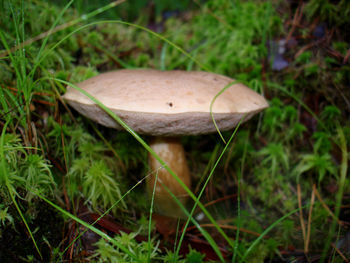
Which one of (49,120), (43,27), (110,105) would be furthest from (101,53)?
(110,105)

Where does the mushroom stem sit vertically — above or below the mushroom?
below

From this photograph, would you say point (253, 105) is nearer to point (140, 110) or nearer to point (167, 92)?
point (167, 92)

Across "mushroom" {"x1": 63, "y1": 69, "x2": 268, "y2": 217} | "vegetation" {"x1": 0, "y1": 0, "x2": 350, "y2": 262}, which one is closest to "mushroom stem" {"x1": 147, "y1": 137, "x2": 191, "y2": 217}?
"vegetation" {"x1": 0, "y1": 0, "x2": 350, "y2": 262}

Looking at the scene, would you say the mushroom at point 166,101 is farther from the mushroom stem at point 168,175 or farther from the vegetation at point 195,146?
the mushroom stem at point 168,175

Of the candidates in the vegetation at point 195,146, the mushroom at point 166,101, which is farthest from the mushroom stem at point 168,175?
the mushroom at point 166,101

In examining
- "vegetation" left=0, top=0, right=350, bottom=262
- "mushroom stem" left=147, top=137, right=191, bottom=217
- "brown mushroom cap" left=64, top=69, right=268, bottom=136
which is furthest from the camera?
"mushroom stem" left=147, top=137, right=191, bottom=217

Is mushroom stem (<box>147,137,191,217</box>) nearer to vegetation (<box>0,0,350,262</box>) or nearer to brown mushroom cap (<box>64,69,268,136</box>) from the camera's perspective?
vegetation (<box>0,0,350,262</box>)

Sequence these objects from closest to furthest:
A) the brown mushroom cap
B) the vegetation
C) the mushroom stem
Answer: the brown mushroom cap < the vegetation < the mushroom stem
